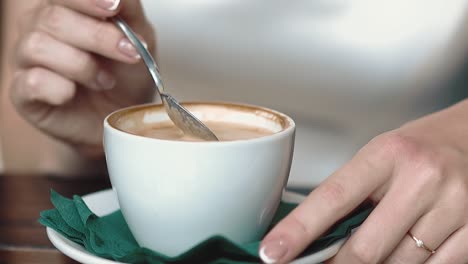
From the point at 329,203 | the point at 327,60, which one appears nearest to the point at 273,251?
the point at 329,203

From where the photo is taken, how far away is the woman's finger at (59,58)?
1.01 metres

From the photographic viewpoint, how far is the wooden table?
786mm

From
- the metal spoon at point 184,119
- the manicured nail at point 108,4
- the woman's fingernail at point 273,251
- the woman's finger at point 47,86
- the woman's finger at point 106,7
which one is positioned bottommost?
the woman's finger at point 47,86

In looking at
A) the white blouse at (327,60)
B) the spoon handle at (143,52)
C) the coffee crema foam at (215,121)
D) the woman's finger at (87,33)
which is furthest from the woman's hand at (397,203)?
the white blouse at (327,60)

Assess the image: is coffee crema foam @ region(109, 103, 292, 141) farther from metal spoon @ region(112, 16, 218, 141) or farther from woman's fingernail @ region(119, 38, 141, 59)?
woman's fingernail @ region(119, 38, 141, 59)

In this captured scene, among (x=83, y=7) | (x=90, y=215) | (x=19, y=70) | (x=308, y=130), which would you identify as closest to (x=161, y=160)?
(x=90, y=215)

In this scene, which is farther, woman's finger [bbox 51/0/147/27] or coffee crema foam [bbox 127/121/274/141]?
woman's finger [bbox 51/0/147/27]

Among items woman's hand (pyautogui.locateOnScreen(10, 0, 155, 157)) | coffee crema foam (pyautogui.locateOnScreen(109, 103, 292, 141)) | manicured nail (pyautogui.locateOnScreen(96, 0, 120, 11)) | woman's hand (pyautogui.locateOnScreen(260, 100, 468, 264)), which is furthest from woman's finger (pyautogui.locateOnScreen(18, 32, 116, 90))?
woman's hand (pyautogui.locateOnScreen(260, 100, 468, 264))

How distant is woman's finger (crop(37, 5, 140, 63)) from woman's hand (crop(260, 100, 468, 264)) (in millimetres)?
383

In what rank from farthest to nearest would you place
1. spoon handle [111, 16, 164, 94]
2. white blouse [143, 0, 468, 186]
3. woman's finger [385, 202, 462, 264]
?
white blouse [143, 0, 468, 186] → spoon handle [111, 16, 164, 94] → woman's finger [385, 202, 462, 264]

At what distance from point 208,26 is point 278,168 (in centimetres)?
90

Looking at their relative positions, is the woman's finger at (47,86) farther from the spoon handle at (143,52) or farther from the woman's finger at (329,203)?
the woman's finger at (329,203)

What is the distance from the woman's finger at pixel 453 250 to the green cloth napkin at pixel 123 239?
84 mm

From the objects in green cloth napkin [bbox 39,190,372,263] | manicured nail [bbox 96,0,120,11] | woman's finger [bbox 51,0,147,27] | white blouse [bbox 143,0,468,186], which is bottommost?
white blouse [bbox 143,0,468,186]
